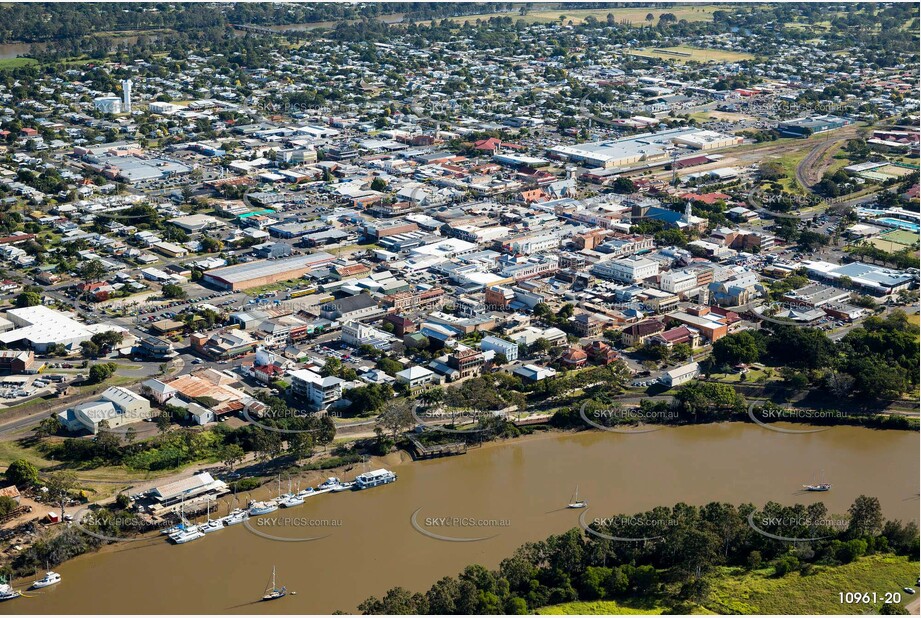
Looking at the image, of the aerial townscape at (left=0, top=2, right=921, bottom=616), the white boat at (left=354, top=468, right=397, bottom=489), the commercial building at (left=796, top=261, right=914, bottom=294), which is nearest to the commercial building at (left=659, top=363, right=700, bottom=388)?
the aerial townscape at (left=0, top=2, right=921, bottom=616)

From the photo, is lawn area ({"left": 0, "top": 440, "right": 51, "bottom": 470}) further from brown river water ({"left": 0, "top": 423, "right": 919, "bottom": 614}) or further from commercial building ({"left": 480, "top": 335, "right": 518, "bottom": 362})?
commercial building ({"left": 480, "top": 335, "right": 518, "bottom": 362})

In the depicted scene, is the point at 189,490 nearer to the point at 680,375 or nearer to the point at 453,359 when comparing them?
the point at 453,359

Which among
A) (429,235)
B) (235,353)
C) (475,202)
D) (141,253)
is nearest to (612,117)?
(475,202)

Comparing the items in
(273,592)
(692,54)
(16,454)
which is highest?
(692,54)

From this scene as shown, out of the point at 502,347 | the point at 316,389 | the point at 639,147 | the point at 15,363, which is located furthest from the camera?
the point at 639,147

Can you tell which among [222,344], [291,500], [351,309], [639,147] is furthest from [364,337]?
[639,147]

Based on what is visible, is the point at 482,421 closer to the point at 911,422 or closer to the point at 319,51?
the point at 911,422

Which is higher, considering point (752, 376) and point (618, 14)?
point (618, 14)

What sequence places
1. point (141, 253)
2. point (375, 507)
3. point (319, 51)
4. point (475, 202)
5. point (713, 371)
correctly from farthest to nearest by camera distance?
point (319, 51) < point (475, 202) < point (141, 253) < point (713, 371) < point (375, 507)
